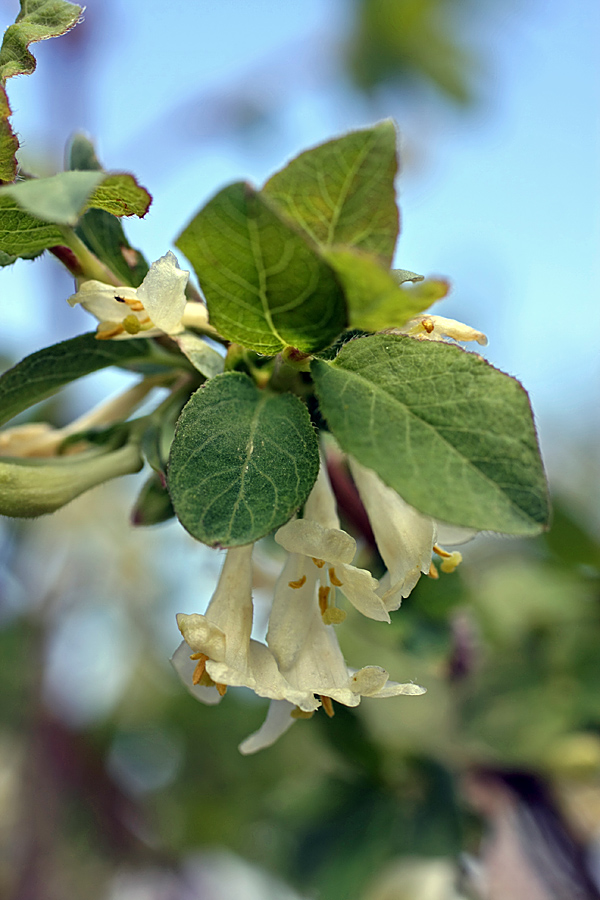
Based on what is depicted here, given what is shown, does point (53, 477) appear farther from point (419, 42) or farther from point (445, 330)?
point (419, 42)

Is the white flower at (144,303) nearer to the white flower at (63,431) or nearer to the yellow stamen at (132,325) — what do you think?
the yellow stamen at (132,325)

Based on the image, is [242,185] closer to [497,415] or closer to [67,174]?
[67,174]

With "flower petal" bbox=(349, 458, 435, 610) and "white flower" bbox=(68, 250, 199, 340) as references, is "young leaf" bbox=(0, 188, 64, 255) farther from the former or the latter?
"flower petal" bbox=(349, 458, 435, 610)

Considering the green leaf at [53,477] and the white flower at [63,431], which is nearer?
the green leaf at [53,477]

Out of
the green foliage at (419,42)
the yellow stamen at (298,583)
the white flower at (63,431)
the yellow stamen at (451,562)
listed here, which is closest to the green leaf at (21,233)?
the white flower at (63,431)

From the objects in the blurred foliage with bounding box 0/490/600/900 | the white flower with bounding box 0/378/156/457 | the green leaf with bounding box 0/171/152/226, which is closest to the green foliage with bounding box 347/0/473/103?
the blurred foliage with bounding box 0/490/600/900

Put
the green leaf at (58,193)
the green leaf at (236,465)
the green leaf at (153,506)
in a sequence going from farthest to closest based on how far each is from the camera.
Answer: the green leaf at (153,506)
the green leaf at (236,465)
the green leaf at (58,193)
